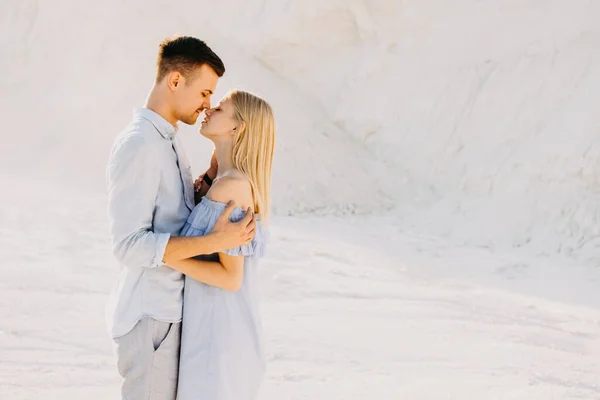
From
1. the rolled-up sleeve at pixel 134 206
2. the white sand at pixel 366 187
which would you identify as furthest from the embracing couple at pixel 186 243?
the white sand at pixel 366 187

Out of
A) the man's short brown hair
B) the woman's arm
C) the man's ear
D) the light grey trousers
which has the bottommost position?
the light grey trousers

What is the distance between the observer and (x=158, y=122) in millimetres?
2123

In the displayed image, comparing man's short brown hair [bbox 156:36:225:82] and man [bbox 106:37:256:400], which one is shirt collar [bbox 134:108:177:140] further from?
man's short brown hair [bbox 156:36:225:82]

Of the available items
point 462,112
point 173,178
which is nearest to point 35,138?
point 462,112

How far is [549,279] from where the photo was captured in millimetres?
6402

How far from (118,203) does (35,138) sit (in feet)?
30.3

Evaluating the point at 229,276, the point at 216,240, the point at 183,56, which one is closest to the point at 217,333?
the point at 229,276

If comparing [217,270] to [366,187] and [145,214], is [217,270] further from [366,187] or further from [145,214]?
[366,187]

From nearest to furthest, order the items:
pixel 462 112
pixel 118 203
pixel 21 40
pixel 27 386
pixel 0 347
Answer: pixel 118 203
pixel 27 386
pixel 0 347
pixel 462 112
pixel 21 40

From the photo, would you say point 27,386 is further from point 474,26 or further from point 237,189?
point 474,26

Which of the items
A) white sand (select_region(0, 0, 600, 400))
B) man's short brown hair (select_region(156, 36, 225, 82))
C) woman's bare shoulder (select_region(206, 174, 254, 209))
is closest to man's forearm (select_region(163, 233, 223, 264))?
woman's bare shoulder (select_region(206, 174, 254, 209))

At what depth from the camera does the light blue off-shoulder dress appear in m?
2.11

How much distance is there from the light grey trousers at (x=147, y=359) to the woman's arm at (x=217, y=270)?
18 cm

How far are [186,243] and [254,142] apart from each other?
1.33 feet
